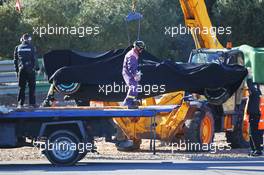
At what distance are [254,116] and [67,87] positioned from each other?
14.3ft

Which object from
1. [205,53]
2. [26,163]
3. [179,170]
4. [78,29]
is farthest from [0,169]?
[78,29]

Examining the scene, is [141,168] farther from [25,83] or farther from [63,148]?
[25,83]

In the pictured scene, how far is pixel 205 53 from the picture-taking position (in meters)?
19.6

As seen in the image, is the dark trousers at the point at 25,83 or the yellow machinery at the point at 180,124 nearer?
the yellow machinery at the point at 180,124

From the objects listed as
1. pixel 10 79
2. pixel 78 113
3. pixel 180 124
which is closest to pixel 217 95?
pixel 180 124

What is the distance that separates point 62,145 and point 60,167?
1.44ft

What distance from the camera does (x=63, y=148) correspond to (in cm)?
1566

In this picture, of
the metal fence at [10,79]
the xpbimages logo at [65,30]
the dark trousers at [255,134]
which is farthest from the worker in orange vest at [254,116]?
the xpbimages logo at [65,30]

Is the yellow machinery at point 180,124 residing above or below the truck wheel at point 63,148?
above

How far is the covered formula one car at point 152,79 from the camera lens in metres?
18.0

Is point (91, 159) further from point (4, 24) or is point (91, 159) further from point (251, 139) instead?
point (4, 24)

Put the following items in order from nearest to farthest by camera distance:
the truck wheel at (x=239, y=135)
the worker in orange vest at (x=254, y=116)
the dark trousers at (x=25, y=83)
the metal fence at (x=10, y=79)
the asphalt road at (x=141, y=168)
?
the asphalt road at (x=141, y=168) < the worker in orange vest at (x=254, y=116) < the dark trousers at (x=25, y=83) < the truck wheel at (x=239, y=135) < the metal fence at (x=10, y=79)

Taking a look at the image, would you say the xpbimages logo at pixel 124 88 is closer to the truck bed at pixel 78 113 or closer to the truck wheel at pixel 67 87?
the truck wheel at pixel 67 87

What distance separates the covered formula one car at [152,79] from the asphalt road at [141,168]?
208 centimetres
